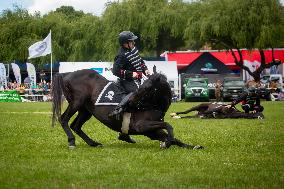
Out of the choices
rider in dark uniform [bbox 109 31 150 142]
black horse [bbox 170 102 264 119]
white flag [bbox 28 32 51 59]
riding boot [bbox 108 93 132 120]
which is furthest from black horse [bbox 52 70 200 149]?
white flag [bbox 28 32 51 59]

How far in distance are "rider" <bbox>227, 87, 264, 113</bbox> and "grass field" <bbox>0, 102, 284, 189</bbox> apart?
305 inches

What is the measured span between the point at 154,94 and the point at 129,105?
0.60m

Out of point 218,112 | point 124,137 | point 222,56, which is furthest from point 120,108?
point 222,56

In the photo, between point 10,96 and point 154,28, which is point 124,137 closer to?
point 10,96

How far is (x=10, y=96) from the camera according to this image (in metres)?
52.8

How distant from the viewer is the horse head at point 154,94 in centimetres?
1159

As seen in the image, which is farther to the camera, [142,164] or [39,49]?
[39,49]

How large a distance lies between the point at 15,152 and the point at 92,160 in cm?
193

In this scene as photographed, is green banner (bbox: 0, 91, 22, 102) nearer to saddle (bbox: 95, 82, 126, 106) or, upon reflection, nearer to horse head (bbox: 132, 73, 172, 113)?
saddle (bbox: 95, 82, 126, 106)

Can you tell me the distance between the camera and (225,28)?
58656 millimetres

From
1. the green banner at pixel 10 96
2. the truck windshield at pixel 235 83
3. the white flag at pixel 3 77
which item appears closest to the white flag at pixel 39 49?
the green banner at pixel 10 96

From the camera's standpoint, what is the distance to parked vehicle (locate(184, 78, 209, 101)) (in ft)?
170

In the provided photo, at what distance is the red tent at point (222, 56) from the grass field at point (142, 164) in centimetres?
5066

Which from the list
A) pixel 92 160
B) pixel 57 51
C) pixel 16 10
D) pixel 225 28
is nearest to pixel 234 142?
pixel 92 160
